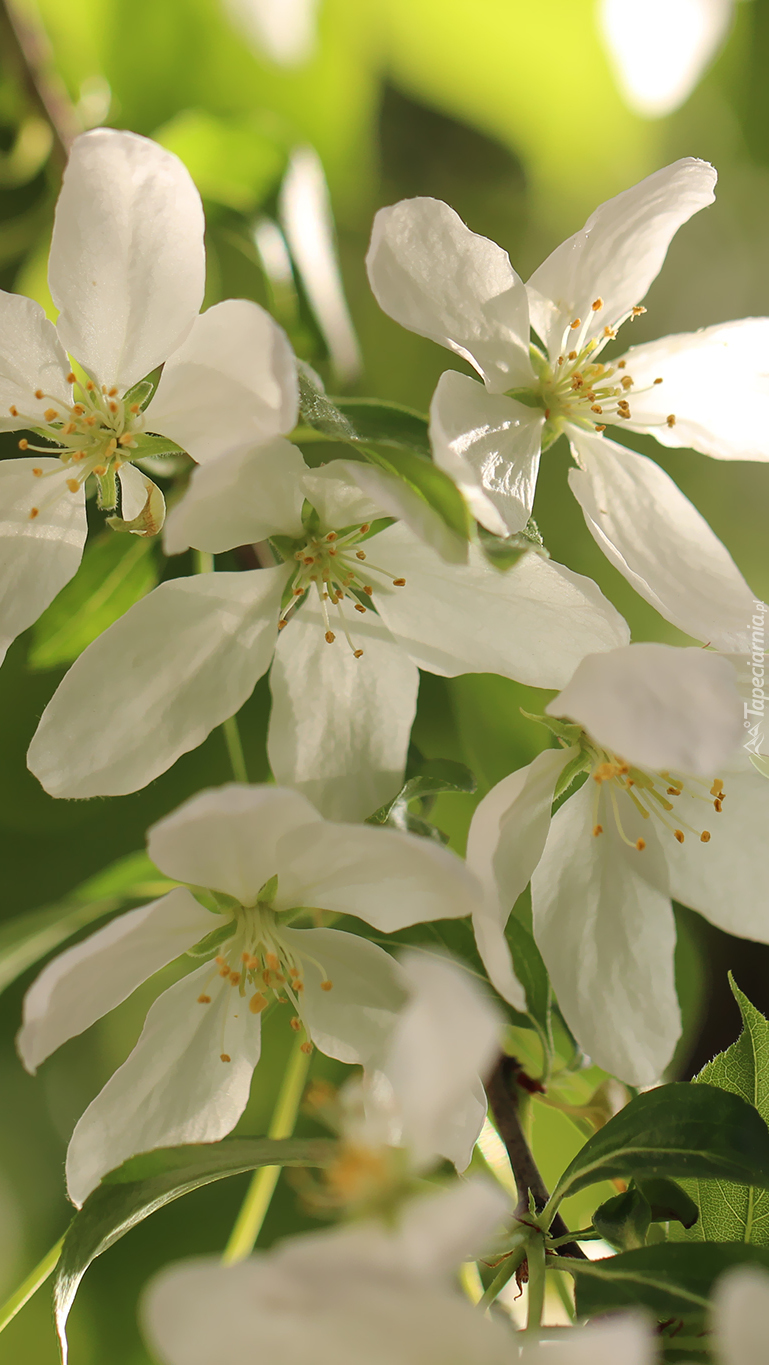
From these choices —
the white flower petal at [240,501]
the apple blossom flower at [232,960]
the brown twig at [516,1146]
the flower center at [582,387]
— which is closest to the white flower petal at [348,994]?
the apple blossom flower at [232,960]

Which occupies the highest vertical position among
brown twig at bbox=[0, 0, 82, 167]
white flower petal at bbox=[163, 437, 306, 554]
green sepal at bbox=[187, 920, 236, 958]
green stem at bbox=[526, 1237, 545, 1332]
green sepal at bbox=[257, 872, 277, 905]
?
brown twig at bbox=[0, 0, 82, 167]

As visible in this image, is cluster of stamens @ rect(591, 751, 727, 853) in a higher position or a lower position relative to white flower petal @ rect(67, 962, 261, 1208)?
higher

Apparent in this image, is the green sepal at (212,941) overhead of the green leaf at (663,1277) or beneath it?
overhead

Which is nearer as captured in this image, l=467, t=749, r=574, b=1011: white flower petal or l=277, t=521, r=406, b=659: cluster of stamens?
l=467, t=749, r=574, b=1011: white flower petal

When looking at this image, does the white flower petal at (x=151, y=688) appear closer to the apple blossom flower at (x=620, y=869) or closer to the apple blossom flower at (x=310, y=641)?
the apple blossom flower at (x=310, y=641)

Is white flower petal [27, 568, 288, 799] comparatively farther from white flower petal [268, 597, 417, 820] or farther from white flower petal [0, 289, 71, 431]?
white flower petal [0, 289, 71, 431]

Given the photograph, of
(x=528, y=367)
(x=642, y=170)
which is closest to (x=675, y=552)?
(x=528, y=367)

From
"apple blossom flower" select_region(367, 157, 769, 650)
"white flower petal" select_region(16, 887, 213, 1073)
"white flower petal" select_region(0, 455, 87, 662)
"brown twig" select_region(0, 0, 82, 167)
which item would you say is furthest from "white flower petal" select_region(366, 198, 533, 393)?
"brown twig" select_region(0, 0, 82, 167)
